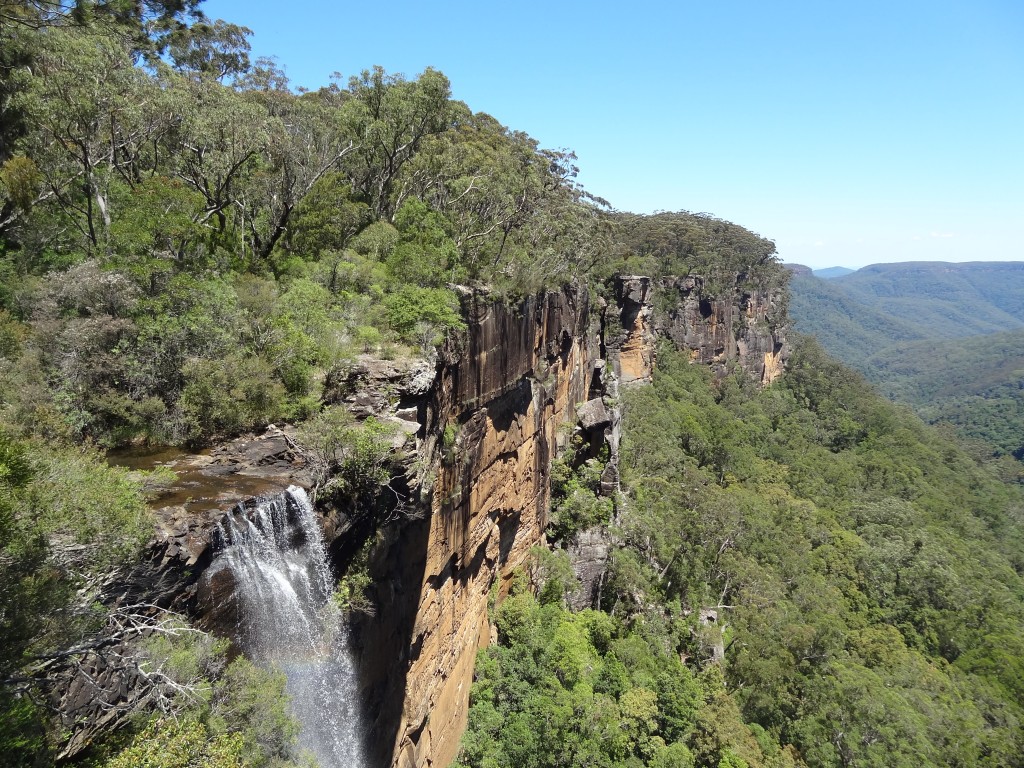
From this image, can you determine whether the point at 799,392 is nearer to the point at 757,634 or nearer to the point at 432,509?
the point at 757,634

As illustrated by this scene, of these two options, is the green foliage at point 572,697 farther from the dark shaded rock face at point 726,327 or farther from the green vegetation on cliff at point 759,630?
the dark shaded rock face at point 726,327

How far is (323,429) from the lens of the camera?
32.4 ft

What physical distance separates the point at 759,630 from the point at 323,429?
24.0 metres

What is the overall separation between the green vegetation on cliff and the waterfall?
815cm

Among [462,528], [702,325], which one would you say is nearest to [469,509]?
[462,528]

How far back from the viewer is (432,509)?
1324cm

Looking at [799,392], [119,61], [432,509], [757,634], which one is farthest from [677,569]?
[799,392]

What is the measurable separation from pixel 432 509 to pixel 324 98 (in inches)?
1356

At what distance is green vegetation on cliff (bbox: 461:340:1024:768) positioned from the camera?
17.6 meters

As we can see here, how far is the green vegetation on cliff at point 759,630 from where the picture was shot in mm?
17562

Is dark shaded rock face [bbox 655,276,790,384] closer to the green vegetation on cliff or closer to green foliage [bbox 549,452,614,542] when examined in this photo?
the green vegetation on cliff

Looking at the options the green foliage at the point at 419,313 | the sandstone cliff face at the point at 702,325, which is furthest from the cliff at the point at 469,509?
the sandstone cliff face at the point at 702,325

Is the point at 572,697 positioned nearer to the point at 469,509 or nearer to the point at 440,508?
the point at 469,509

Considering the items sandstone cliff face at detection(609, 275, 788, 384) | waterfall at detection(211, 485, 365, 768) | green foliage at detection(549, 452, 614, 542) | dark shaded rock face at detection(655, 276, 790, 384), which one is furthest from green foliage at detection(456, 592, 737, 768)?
dark shaded rock face at detection(655, 276, 790, 384)
